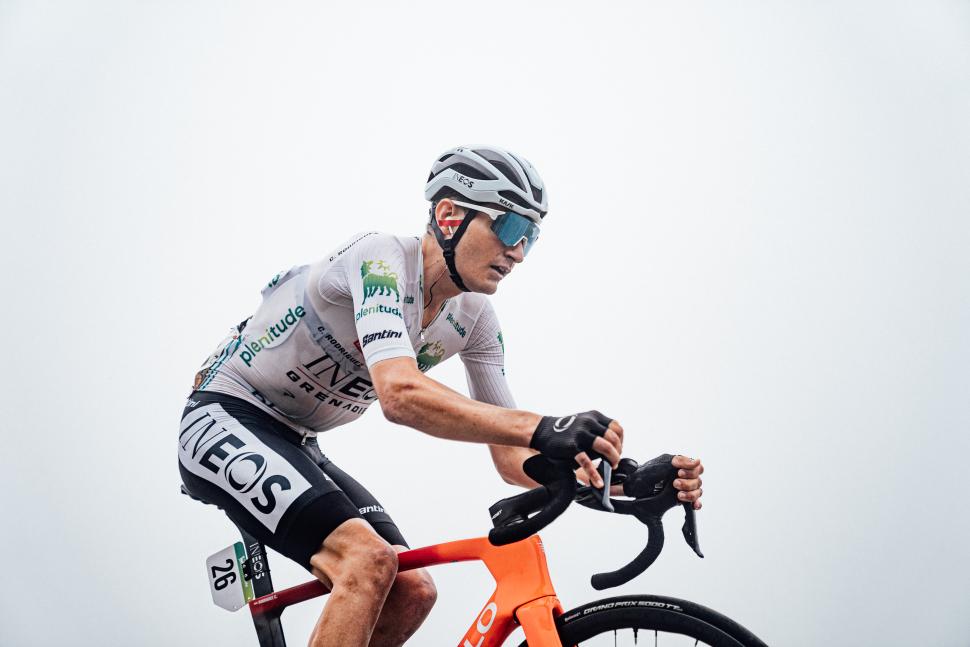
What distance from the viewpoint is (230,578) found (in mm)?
1985

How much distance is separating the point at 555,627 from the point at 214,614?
2688 millimetres

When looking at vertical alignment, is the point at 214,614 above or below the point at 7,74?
below

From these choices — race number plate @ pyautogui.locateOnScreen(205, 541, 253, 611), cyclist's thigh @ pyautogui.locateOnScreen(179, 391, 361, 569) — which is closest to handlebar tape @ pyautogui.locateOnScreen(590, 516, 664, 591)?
cyclist's thigh @ pyautogui.locateOnScreen(179, 391, 361, 569)

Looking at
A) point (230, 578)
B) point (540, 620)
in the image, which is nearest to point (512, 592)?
point (540, 620)

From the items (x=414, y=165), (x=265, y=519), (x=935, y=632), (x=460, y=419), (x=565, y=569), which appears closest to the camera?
(x=460, y=419)

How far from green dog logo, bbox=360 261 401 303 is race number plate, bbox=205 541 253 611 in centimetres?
77

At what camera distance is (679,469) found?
151 centimetres

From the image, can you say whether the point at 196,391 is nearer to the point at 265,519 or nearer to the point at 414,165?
the point at 265,519

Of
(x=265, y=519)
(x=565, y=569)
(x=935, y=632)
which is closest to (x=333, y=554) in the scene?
(x=265, y=519)

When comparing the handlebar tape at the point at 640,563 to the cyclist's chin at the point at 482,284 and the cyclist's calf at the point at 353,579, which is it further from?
the cyclist's chin at the point at 482,284

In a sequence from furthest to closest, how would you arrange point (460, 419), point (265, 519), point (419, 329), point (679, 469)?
1. point (419, 329)
2. point (265, 519)
3. point (679, 469)
4. point (460, 419)

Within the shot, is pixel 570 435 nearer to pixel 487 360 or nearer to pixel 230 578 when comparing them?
pixel 487 360

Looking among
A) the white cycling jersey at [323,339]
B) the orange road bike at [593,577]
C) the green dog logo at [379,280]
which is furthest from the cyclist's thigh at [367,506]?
the green dog logo at [379,280]

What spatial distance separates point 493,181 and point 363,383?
0.60 meters
